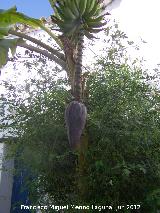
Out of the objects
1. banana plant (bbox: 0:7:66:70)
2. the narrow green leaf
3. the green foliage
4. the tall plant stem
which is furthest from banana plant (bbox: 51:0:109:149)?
the narrow green leaf

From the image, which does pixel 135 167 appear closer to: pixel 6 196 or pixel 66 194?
pixel 66 194

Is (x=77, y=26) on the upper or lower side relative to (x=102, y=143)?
upper

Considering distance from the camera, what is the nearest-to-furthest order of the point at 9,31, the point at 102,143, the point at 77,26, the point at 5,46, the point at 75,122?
the point at 75,122, the point at 77,26, the point at 102,143, the point at 5,46, the point at 9,31

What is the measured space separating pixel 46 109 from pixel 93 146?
27.2 inches

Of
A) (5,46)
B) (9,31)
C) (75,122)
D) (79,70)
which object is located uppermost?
(9,31)

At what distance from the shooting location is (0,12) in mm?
4305

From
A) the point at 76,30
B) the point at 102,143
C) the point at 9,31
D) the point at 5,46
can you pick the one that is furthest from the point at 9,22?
the point at 102,143

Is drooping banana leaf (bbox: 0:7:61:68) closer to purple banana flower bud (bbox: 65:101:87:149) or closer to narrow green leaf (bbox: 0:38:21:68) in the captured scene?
narrow green leaf (bbox: 0:38:21:68)

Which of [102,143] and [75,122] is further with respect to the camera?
[102,143]

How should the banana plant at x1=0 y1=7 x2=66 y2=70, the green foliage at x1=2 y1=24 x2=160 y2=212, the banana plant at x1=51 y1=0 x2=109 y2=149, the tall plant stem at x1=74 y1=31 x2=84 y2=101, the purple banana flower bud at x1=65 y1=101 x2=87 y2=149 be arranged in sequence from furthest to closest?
1. the banana plant at x1=0 y1=7 x2=66 y2=70
2. the green foliage at x1=2 y1=24 x2=160 y2=212
3. the tall plant stem at x1=74 y1=31 x2=84 y2=101
4. the banana plant at x1=51 y1=0 x2=109 y2=149
5. the purple banana flower bud at x1=65 y1=101 x2=87 y2=149

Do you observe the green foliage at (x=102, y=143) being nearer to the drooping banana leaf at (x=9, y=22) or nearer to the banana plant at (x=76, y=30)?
the banana plant at (x=76, y=30)

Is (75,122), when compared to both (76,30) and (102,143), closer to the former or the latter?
(76,30)

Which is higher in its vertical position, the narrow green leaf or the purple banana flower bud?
the narrow green leaf

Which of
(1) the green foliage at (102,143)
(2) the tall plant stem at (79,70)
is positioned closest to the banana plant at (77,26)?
(2) the tall plant stem at (79,70)
